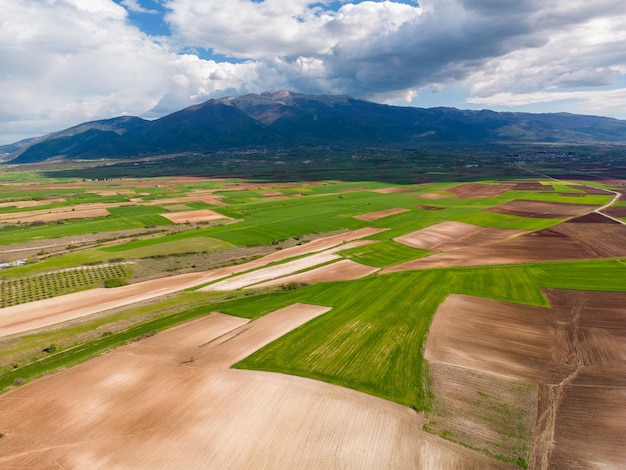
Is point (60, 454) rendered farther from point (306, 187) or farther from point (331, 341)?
point (306, 187)

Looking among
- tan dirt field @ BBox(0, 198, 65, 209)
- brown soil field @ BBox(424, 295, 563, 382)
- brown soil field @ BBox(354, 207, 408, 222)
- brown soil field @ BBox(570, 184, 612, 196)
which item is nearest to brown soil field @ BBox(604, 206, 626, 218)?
brown soil field @ BBox(570, 184, 612, 196)

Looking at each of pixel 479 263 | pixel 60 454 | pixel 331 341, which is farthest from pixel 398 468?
pixel 479 263

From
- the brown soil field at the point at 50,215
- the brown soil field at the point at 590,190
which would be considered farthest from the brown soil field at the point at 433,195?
the brown soil field at the point at 50,215

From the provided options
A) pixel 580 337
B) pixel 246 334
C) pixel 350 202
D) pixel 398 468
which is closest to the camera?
pixel 398 468

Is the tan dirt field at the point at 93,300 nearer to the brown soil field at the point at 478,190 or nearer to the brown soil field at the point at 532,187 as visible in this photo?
the brown soil field at the point at 478,190

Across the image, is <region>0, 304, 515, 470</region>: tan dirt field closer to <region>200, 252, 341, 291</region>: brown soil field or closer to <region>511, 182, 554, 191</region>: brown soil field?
<region>200, 252, 341, 291</region>: brown soil field

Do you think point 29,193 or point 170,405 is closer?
point 170,405

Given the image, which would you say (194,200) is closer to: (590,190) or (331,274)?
(331,274)
